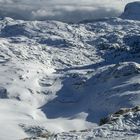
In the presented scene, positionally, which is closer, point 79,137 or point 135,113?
Answer: point 79,137

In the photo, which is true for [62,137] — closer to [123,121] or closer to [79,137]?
[79,137]

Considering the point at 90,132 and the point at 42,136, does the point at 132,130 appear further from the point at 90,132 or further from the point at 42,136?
the point at 42,136

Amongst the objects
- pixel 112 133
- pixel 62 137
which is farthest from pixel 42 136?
pixel 112 133

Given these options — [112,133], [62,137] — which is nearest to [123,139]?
[112,133]

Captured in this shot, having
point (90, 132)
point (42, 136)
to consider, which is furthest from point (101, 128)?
point (42, 136)

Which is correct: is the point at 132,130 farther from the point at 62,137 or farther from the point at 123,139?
the point at 62,137

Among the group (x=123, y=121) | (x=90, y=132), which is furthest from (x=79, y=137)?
(x=123, y=121)
